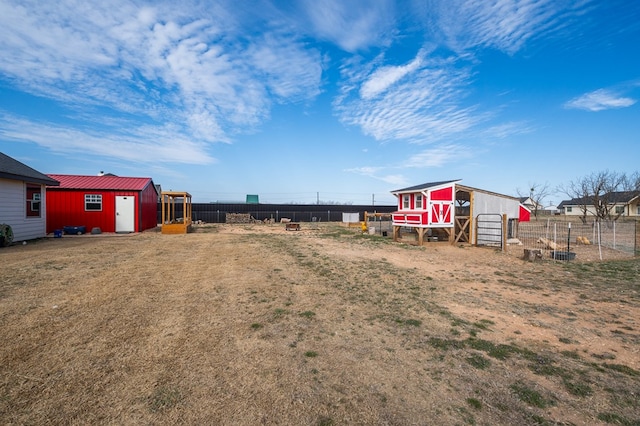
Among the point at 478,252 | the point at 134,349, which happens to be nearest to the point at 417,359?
the point at 134,349

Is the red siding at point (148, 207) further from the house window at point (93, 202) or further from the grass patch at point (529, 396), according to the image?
the grass patch at point (529, 396)

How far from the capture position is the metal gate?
55.3 ft

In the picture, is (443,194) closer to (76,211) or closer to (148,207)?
(148,207)

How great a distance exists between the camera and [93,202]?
20297 millimetres

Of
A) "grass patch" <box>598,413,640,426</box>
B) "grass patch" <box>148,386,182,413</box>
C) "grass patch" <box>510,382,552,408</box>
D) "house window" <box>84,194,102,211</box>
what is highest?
"house window" <box>84,194,102,211</box>

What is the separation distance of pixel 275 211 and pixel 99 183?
20.2 meters

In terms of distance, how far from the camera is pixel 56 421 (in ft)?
8.89

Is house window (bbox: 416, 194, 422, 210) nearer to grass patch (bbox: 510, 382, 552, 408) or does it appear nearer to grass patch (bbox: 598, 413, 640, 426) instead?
grass patch (bbox: 510, 382, 552, 408)

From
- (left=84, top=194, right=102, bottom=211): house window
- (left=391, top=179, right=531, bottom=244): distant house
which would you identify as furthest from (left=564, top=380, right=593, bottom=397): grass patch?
(left=84, top=194, right=102, bottom=211): house window

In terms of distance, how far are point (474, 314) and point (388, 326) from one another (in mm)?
1954

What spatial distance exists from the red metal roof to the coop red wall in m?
0.34

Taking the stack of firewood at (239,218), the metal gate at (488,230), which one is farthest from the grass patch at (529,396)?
the stack of firewood at (239,218)

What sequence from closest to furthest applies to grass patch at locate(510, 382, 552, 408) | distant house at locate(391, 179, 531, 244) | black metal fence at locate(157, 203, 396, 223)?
grass patch at locate(510, 382, 552, 408) < distant house at locate(391, 179, 531, 244) < black metal fence at locate(157, 203, 396, 223)

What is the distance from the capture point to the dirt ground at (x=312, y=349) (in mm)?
2969
